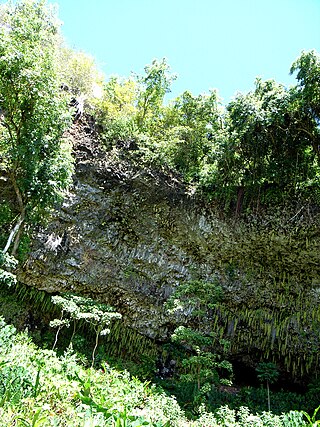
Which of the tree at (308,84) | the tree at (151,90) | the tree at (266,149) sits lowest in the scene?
the tree at (266,149)

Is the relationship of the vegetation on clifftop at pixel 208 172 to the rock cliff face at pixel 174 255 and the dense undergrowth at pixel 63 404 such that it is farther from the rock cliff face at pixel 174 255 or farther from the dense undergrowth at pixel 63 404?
the dense undergrowth at pixel 63 404

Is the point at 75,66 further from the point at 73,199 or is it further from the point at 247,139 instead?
the point at 247,139

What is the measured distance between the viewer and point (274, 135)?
8.17m

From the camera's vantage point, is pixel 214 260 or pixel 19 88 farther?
pixel 214 260

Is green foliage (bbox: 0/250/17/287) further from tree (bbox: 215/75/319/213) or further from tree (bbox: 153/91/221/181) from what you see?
tree (bbox: 215/75/319/213)

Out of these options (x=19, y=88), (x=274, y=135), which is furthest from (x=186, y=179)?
(x=19, y=88)

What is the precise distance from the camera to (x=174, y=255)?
31.4 feet

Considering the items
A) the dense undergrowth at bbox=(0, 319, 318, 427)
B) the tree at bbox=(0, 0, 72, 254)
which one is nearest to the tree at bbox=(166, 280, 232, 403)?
the dense undergrowth at bbox=(0, 319, 318, 427)

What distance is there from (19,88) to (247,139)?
223 inches

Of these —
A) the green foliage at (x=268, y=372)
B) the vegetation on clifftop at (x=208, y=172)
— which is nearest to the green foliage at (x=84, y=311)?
the vegetation on clifftop at (x=208, y=172)

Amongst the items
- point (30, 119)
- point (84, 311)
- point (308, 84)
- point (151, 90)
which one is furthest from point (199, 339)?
point (151, 90)

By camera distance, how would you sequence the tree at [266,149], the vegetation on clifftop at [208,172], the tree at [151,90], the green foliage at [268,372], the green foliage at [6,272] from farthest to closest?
1. the tree at [151,90]
2. the green foliage at [268,372]
3. the tree at [266,149]
4. the vegetation on clifftop at [208,172]
5. the green foliage at [6,272]

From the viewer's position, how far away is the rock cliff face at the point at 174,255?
351 inches

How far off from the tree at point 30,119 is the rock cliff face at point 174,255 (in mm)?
1925
